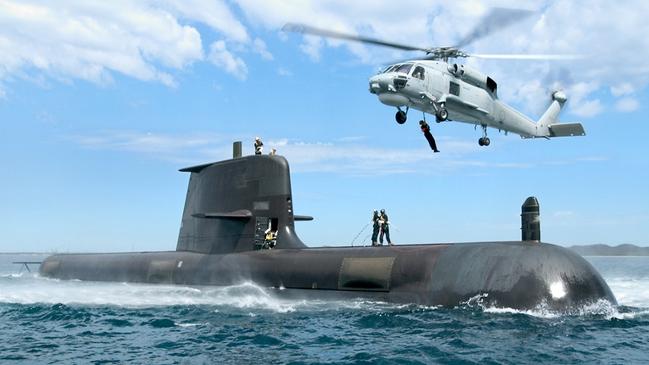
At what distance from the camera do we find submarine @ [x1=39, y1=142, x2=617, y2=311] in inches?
554

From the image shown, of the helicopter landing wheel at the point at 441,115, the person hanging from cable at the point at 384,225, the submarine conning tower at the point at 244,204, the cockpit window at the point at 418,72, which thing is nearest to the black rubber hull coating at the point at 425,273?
the submarine conning tower at the point at 244,204

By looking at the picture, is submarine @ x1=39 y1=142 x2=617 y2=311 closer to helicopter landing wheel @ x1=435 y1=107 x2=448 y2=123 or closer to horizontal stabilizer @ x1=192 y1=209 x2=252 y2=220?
horizontal stabilizer @ x1=192 y1=209 x2=252 y2=220

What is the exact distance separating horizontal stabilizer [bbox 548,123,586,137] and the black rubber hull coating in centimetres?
1269

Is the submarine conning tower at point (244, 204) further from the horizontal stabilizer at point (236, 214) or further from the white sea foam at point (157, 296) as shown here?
the white sea foam at point (157, 296)

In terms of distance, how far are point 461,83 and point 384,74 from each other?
3476mm

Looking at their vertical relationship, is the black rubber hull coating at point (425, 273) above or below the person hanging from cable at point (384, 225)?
below

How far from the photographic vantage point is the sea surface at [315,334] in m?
10.2

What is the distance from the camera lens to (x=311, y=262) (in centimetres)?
1847

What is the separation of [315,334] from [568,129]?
18544 millimetres

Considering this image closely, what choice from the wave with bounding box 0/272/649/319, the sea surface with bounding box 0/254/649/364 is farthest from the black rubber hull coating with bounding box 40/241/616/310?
the sea surface with bounding box 0/254/649/364

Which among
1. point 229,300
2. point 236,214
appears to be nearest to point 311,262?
point 229,300

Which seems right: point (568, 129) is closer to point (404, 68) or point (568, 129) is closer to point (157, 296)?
point (404, 68)

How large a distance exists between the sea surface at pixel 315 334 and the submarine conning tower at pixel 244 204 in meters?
4.14

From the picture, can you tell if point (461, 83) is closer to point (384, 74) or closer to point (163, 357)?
point (384, 74)
